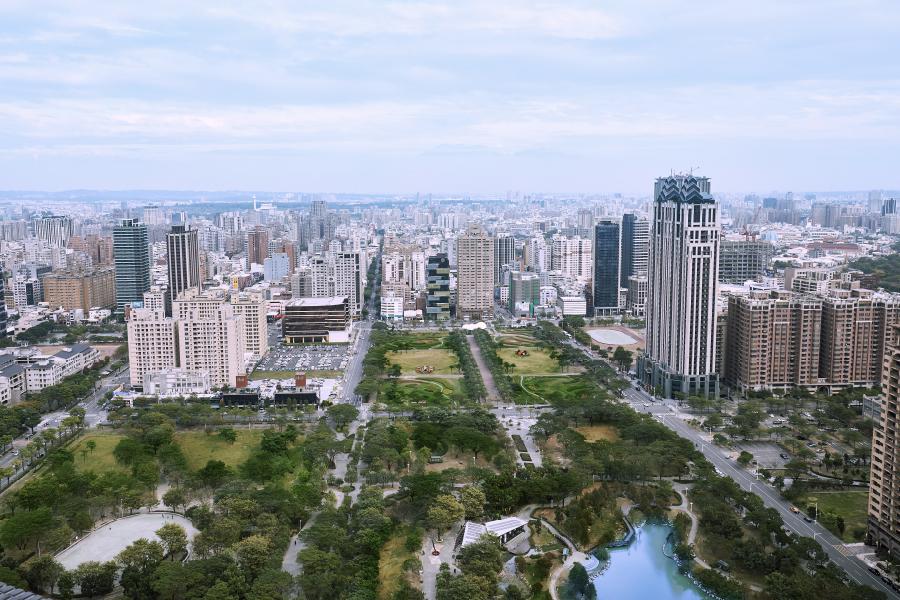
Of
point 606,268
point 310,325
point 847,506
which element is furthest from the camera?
point 606,268

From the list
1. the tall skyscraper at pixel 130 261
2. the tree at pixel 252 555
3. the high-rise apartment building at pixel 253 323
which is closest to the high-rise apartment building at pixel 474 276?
the high-rise apartment building at pixel 253 323

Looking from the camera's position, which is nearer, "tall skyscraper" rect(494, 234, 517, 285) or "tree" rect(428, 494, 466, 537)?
"tree" rect(428, 494, 466, 537)

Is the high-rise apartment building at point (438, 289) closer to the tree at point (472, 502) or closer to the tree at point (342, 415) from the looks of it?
the tree at point (342, 415)

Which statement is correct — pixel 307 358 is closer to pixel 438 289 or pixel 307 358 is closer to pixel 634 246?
pixel 438 289

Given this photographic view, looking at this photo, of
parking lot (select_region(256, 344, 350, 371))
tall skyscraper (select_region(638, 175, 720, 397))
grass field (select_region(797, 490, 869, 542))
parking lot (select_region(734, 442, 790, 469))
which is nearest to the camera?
grass field (select_region(797, 490, 869, 542))

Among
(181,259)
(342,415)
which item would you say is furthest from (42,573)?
(181,259)

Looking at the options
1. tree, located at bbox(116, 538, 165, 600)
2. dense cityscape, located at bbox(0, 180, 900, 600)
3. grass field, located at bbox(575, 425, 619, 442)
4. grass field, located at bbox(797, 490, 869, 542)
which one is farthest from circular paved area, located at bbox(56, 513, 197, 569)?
grass field, located at bbox(797, 490, 869, 542)

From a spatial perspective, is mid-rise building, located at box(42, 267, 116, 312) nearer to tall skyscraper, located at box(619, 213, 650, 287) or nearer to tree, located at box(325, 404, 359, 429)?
tree, located at box(325, 404, 359, 429)

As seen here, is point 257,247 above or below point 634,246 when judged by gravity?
below
